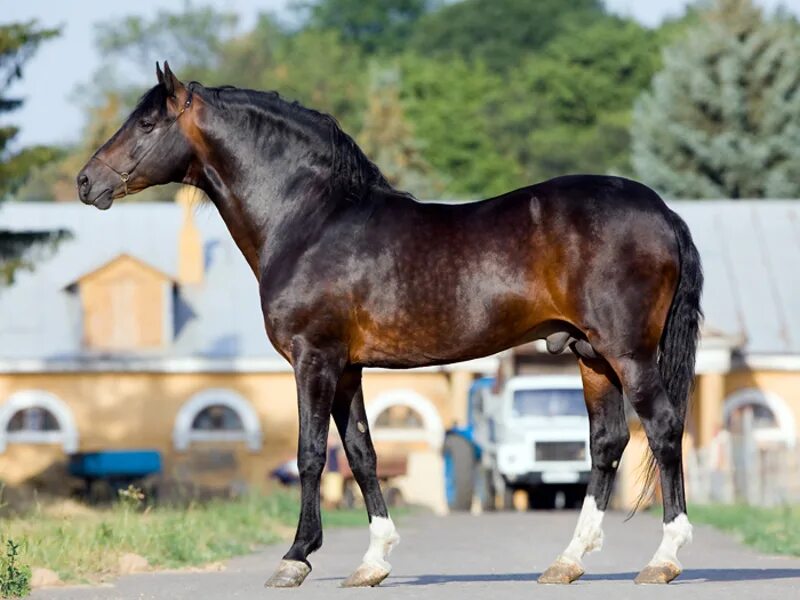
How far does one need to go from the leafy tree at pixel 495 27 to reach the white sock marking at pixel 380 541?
80.5m

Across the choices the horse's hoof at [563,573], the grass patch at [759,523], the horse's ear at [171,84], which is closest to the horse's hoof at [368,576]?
the horse's hoof at [563,573]

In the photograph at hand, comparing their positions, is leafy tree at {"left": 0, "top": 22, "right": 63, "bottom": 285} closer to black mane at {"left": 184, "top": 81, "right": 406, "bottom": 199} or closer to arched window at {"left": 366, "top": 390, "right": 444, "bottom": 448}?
black mane at {"left": 184, "top": 81, "right": 406, "bottom": 199}

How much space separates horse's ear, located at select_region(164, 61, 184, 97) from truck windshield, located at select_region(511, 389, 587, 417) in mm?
18312

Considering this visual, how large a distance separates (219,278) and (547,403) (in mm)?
17170

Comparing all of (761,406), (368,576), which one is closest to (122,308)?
(761,406)

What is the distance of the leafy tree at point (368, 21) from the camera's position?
9445cm

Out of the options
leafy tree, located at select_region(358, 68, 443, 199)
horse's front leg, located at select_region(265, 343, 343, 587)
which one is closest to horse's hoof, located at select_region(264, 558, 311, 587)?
horse's front leg, located at select_region(265, 343, 343, 587)

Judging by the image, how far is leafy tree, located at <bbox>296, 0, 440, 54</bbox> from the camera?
9445 centimetres

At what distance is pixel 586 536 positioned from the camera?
10250 millimetres

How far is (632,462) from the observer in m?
29.1

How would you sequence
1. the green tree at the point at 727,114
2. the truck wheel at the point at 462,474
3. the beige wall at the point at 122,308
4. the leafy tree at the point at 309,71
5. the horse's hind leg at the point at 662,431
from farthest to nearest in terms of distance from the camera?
the leafy tree at the point at 309,71
the green tree at the point at 727,114
the beige wall at the point at 122,308
the truck wheel at the point at 462,474
the horse's hind leg at the point at 662,431

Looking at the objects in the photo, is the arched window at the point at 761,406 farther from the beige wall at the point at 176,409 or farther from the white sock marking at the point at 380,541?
the white sock marking at the point at 380,541

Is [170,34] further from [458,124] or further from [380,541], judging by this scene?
[380,541]

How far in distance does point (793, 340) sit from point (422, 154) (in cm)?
3266
